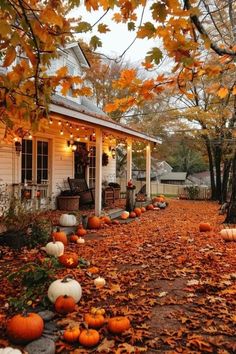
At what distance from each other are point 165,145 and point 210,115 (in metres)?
16.1

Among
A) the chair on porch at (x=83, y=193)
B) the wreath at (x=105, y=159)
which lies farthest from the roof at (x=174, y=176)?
the chair on porch at (x=83, y=193)

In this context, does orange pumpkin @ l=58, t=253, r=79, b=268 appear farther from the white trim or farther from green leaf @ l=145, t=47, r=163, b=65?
green leaf @ l=145, t=47, r=163, b=65

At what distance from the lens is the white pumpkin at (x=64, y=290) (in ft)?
12.1

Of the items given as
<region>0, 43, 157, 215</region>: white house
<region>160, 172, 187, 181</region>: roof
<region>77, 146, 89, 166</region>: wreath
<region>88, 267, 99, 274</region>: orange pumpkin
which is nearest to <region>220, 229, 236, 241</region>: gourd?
<region>88, 267, 99, 274</region>: orange pumpkin

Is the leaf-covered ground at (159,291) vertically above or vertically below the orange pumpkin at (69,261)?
below

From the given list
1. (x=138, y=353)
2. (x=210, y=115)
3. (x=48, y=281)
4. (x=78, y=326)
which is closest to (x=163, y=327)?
(x=138, y=353)

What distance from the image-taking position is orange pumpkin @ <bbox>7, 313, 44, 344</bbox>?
298cm

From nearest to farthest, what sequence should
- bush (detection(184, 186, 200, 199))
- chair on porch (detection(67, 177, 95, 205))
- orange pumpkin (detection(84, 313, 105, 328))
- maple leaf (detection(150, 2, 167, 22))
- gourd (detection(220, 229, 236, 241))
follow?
maple leaf (detection(150, 2, 167, 22)) < orange pumpkin (detection(84, 313, 105, 328)) < gourd (detection(220, 229, 236, 241)) < chair on porch (detection(67, 177, 95, 205)) < bush (detection(184, 186, 200, 199))

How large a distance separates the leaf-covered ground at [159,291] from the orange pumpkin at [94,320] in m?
0.11

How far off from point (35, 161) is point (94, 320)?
760 cm

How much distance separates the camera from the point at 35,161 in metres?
10.3

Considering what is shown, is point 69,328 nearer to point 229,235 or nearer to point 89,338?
point 89,338

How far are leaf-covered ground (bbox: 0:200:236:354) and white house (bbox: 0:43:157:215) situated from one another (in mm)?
2891

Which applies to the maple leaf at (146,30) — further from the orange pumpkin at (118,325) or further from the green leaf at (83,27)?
the orange pumpkin at (118,325)
